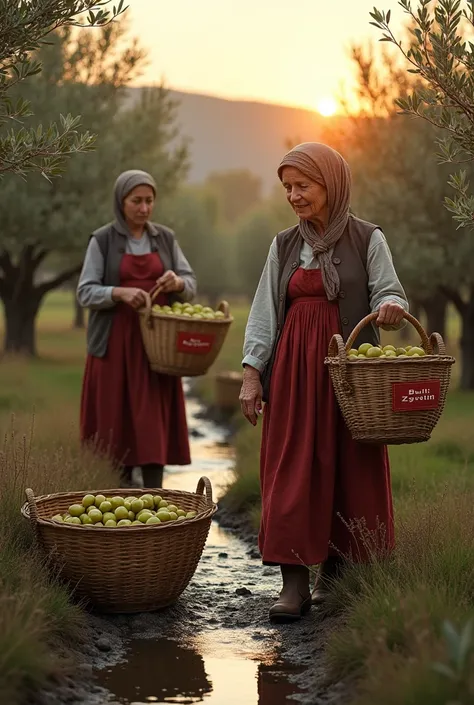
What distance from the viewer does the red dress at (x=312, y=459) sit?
5777 millimetres

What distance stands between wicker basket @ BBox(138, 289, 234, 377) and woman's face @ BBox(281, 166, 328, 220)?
2.37 m

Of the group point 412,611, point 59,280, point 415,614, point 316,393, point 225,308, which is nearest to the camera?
point 415,614

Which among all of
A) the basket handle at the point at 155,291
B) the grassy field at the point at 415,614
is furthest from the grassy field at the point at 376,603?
the basket handle at the point at 155,291

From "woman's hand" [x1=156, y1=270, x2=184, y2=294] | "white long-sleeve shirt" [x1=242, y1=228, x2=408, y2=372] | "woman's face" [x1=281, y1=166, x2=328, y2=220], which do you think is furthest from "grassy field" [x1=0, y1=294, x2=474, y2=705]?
A: "woman's face" [x1=281, y1=166, x2=328, y2=220]

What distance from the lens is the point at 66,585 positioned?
214 inches

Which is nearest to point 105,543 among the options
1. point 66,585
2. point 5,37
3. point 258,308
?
point 66,585

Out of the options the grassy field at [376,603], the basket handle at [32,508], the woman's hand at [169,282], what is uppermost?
the woman's hand at [169,282]

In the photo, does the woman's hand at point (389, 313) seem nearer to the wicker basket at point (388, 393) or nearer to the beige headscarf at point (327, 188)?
the wicker basket at point (388, 393)

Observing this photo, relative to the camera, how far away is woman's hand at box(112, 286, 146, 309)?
8.24 m

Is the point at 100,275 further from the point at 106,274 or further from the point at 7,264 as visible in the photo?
the point at 7,264

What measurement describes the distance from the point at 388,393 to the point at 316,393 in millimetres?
611

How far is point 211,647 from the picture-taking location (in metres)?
5.49

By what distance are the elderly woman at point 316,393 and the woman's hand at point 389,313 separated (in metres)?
0.19

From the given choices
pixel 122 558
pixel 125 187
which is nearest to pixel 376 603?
pixel 122 558
